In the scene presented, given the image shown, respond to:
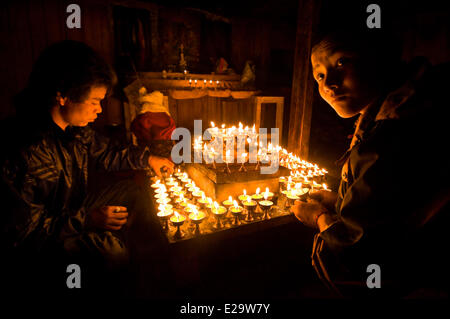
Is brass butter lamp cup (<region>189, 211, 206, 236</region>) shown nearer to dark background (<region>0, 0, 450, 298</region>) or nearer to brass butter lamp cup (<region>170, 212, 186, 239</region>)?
brass butter lamp cup (<region>170, 212, 186, 239</region>)

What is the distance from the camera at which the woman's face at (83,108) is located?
8.68ft

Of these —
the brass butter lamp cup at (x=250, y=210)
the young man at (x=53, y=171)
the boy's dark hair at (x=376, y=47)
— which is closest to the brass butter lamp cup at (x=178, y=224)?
the young man at (x=53, y=171)

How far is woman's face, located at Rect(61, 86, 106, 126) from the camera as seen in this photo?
2645mm

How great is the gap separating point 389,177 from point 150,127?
5592 millimetres

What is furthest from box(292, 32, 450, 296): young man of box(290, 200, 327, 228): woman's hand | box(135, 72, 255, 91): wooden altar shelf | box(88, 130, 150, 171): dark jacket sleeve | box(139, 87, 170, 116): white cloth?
box(135, 72, 255, 91): wooden altar shelf

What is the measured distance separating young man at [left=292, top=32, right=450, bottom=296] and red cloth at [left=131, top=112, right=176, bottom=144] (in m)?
4.91

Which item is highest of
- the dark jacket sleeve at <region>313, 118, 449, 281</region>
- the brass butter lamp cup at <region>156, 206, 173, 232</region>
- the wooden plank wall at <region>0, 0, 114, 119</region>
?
the wooden plank wall at <region>0, 0, 114, 119</region>

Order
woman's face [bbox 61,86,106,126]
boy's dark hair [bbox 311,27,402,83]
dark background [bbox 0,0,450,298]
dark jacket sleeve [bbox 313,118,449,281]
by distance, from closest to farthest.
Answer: dark jacket sleeve [bbox 313,118,449,281]
boy's dark hair [bbox 311,27,402,83]
woman's face [bbox 61,86,106,126]
dark background [bbox 0,0,450,298]

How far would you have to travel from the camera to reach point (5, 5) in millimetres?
7055

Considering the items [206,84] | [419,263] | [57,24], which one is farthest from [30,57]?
[419,263]

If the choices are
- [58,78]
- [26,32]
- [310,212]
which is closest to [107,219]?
[58,78]

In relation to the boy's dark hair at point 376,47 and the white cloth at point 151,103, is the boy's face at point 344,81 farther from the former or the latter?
the white cloth at point 151,103

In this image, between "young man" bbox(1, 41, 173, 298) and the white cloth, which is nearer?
"young man" bbox(1, 41, 173, 298)

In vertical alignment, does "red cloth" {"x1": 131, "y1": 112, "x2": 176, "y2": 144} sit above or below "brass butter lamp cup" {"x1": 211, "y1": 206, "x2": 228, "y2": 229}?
above
